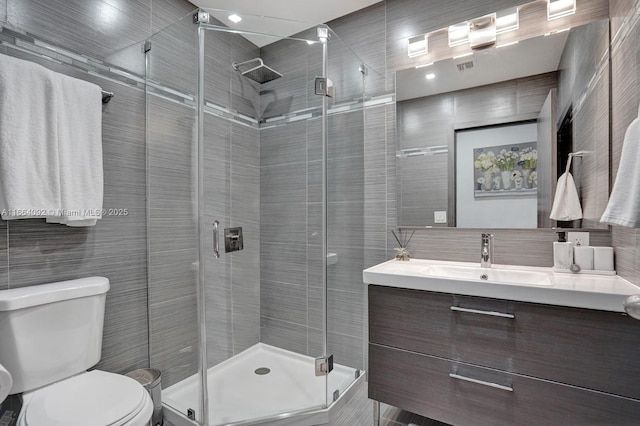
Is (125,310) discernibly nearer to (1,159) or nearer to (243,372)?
(243,372)

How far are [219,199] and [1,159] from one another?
2.91 feet

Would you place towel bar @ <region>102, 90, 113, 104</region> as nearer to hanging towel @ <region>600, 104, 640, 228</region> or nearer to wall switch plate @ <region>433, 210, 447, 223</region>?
wall switch plate @ <region>433, 210, 447, 223</region>

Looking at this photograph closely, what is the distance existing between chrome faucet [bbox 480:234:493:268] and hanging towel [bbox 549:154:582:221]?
1.09 feet

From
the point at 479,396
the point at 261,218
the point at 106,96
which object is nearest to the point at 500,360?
the point at 479,396

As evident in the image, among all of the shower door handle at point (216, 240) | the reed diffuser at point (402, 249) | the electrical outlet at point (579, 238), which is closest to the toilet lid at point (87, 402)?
the shower door handle at point (216, 240)

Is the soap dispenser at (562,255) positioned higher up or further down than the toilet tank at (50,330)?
higher up

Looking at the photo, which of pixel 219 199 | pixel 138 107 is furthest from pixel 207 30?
pixel 219 199

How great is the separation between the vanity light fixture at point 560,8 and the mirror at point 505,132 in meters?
0.11

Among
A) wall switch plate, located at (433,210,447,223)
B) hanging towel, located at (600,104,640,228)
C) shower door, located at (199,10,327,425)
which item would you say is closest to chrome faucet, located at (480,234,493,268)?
wall switch plate, located at (433,210,447,223)

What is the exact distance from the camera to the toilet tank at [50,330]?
1.27m

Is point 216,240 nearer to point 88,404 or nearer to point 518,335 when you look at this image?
point 88,404

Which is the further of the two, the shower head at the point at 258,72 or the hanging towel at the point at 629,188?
the shower head at the point at 258,72

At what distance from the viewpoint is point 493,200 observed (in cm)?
186

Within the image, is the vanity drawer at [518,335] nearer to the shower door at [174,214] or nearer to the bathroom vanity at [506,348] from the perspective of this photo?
the bathroom vanity at [506,348]
